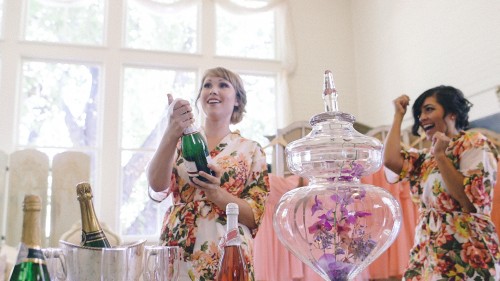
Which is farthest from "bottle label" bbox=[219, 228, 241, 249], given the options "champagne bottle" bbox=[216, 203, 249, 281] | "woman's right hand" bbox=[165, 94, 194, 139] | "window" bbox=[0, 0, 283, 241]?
"window" bbox=[0, 0, 283, 241]

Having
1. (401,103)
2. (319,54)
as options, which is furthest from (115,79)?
(401,103)

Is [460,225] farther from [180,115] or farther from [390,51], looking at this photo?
[390,51]

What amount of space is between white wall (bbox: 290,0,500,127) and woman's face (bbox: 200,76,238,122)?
2272mm

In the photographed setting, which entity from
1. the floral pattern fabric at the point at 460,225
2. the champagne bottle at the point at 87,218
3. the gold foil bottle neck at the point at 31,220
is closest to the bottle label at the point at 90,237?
the champagne bottle at the point at 87,218

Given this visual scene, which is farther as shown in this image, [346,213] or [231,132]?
[231,132]

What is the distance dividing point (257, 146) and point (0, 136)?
3.16m

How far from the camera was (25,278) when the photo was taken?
0.56 m

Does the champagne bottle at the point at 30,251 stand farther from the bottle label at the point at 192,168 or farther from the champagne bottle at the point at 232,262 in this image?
the bottle label at the point at 192,168

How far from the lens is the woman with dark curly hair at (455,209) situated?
139 centimetres

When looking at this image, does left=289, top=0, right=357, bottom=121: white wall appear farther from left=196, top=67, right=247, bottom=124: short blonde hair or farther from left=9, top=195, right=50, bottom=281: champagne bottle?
left=9, top=195, right=50, bottom=281: champagne bottle

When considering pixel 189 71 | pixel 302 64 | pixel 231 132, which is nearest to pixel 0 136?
pixel 189 71

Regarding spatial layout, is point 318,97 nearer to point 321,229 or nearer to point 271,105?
point 271,105

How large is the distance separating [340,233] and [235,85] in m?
0.72

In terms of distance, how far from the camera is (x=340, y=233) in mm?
757
